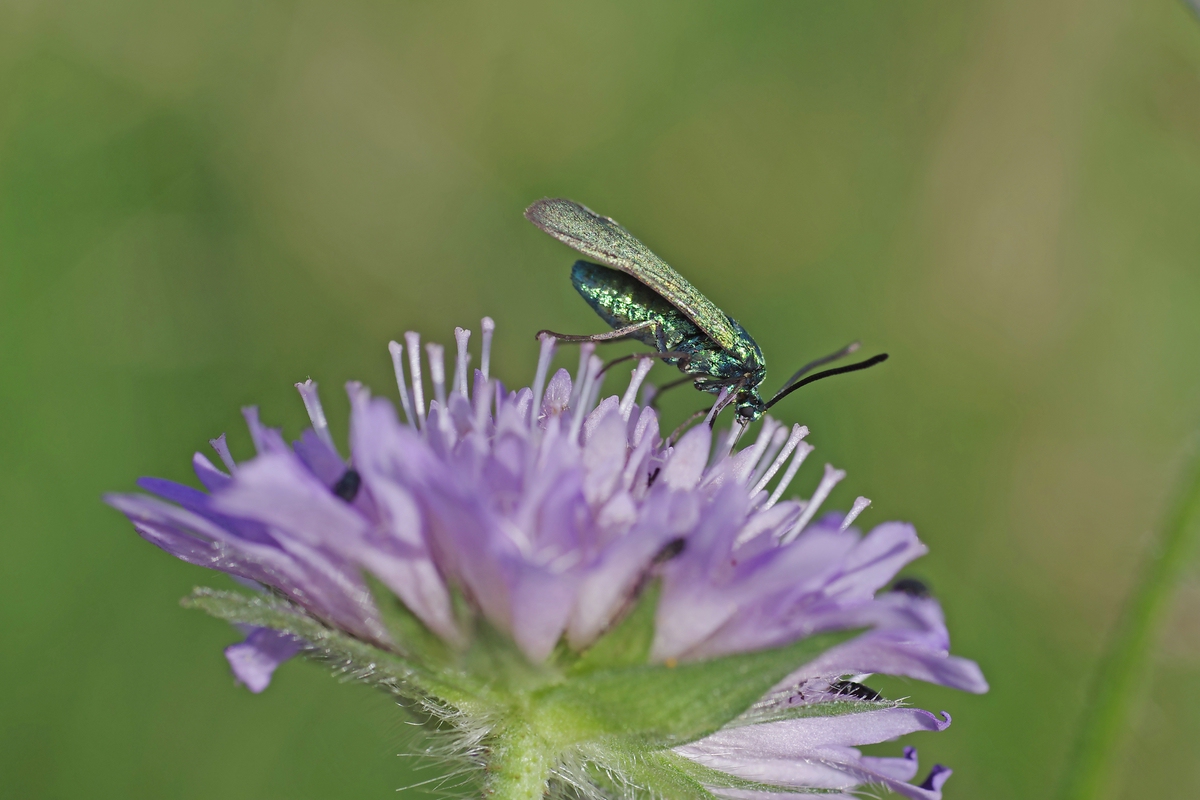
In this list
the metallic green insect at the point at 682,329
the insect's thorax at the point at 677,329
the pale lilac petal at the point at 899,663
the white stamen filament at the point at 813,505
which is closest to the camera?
the pale lilac petal at the point at 899,663

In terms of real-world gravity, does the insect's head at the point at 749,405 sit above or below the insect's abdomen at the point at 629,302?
below

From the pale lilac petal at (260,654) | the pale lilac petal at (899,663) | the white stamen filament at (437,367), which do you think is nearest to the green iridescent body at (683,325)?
the white stamen filament at (437,367)

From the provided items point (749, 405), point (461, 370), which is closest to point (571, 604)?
point (461, 370)

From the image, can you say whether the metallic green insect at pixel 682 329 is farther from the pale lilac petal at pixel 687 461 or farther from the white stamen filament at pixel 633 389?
the pale lilac petal at pixel 687 461

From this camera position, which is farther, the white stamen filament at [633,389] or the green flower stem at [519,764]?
the white stamen filament at [633,389]

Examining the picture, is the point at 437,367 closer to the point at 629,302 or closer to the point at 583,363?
the point at 583,363

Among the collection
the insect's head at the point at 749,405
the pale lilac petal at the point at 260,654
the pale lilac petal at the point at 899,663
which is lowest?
the pale lilac petal at the point at 260,654

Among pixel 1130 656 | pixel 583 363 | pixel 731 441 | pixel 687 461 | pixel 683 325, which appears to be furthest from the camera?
pixel 683 325
